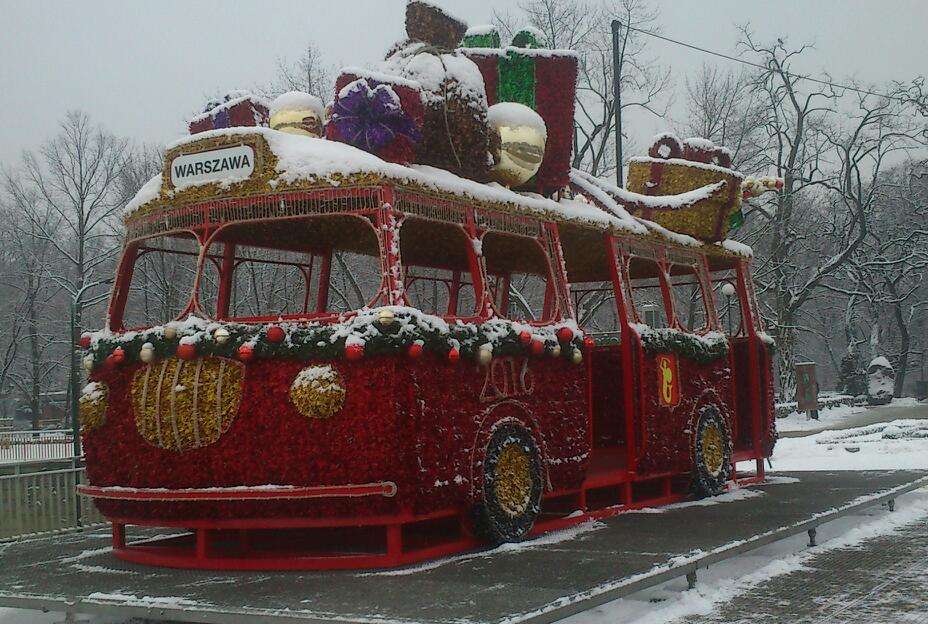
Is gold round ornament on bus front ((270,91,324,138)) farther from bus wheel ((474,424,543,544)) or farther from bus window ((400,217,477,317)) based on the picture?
bus wheel ((474,424,543,544))

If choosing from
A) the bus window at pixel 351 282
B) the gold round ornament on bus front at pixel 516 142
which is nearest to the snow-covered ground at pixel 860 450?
the gold round ornament on bus front at pixel 516 142

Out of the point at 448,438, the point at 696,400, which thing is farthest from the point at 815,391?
the point at 448,438

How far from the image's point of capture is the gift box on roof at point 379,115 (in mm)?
8297

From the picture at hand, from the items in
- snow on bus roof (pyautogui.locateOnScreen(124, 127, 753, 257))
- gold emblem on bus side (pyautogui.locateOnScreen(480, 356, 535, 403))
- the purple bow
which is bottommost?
gold emblem on bus side (pyautogui.locateOnScreen(480, 356, 535, 403))

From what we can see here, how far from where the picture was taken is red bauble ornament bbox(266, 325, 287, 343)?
7.77m

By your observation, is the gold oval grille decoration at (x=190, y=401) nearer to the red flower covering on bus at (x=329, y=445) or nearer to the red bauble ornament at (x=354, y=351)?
the red flower covering on bus at (x=329, y=445)

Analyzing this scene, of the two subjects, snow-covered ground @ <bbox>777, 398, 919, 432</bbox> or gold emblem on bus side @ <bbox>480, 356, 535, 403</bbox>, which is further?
snow-covered ground @ <bbox>777, 398, 919, 432</bbox>

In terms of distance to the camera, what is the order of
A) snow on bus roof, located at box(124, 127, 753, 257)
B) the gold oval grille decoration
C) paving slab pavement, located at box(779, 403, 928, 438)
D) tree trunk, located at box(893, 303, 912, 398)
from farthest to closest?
tree trunk, located at box(893, 303, 912, 398)
paving slab pavement, located at box(779, 403, 928, 438)
snow on bus roof, located at box(124, 127, 753, 257)
the gold oval grille decoration

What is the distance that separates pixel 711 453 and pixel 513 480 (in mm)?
4442

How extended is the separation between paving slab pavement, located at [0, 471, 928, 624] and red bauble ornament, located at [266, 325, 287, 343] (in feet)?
5.58

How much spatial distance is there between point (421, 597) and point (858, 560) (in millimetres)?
4580

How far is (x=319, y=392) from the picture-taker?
763 cm

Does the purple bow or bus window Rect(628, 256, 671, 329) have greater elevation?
the purple bow

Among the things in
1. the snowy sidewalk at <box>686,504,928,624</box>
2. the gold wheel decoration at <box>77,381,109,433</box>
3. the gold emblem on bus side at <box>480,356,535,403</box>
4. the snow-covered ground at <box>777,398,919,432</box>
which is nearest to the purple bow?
the gold emblem on bus side at <box>480,356,535,403</box>
